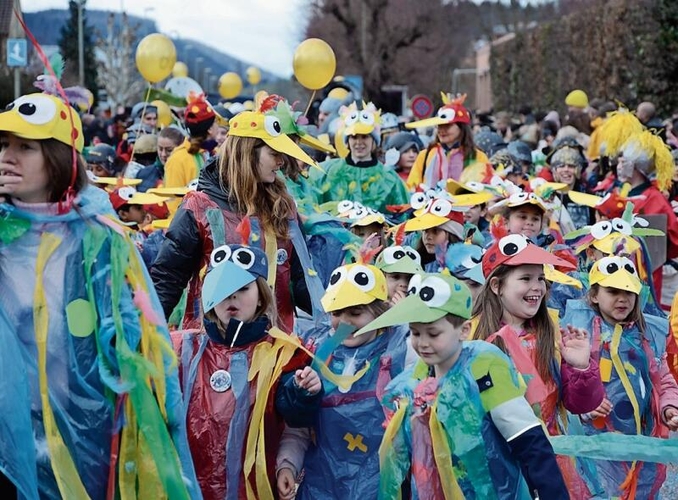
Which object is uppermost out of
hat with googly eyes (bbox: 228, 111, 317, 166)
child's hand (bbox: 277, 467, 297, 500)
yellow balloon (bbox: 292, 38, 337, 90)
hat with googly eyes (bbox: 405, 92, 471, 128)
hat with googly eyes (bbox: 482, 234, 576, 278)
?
yellow balloon (bbox: 292, 38, 337, 90)

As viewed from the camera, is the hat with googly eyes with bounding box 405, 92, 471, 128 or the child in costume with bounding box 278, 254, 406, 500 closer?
the child in costume with bounding box 278, 254, 406, 500

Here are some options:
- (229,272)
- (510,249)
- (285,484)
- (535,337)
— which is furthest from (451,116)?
(285,484)

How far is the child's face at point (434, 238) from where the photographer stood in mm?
7461

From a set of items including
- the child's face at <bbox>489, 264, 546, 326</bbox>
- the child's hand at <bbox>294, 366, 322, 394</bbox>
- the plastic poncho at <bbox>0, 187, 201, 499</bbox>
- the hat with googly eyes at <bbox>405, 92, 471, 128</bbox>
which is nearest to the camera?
the plastic poncho at <bbox>0, 187, 201, 499</bbox>

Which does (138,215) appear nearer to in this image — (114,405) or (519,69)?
(114,405)

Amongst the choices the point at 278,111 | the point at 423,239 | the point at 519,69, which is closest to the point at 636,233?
the point at 423,239

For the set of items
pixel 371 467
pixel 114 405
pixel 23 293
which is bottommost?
pixel 371 467

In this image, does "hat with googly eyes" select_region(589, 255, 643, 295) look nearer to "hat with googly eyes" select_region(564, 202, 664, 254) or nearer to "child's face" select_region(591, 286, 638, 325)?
"child's face" select_region(591, 286, 638, 325)

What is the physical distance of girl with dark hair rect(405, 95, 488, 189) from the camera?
10.7 metres

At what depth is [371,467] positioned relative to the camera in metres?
4.72

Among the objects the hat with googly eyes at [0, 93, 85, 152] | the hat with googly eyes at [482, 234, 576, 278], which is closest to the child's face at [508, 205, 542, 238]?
the hat with googly eyes at [482, 234, 576, 278]

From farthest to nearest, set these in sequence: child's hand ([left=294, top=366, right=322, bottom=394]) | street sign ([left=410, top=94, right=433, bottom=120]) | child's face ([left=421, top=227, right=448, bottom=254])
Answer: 1. street sign ([left=410, top=94, right=433, bottom=120])
2. child's face ([left=421, top=227, right=448, bottom=254])
3. child's hand ([left=294, top=366, right=322, bottom=394])

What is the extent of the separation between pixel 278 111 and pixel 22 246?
255 centimetres

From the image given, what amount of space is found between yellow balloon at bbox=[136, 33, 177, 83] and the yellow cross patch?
9879 millimetres
